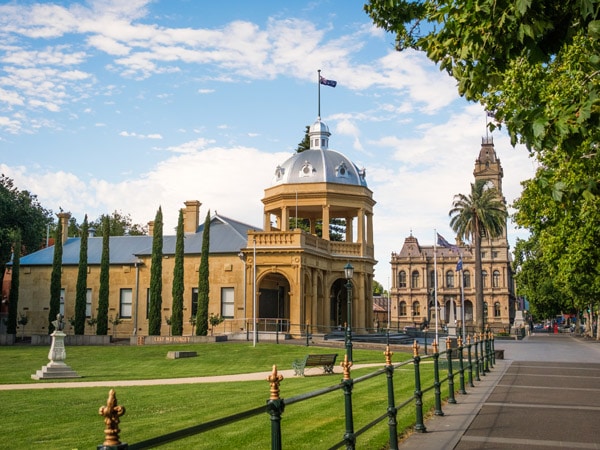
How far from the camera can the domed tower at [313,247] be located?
123ft

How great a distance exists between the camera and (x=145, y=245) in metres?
47.2

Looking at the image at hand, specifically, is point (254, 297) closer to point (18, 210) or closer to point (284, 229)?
point (284, 229)

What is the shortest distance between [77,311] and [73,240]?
947 centimetres

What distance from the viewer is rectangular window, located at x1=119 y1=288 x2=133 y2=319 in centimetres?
4339

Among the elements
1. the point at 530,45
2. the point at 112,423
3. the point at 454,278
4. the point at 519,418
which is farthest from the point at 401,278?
the point at 112,423

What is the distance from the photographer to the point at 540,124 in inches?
249

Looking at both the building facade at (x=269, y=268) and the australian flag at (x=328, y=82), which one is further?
the australian flag at (x=328, y=82)

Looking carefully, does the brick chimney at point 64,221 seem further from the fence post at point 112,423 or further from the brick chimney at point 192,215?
the fence post at point 112,423

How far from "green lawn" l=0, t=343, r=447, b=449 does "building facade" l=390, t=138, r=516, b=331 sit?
79.5 meters

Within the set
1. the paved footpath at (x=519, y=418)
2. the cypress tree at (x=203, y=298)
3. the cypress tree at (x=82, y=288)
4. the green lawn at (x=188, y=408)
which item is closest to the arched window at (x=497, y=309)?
the cypress tree at (x=203, y=298)

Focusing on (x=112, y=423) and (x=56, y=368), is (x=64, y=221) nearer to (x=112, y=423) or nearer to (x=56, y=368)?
(x=56, y=368)

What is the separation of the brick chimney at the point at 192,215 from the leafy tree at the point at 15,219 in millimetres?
11376

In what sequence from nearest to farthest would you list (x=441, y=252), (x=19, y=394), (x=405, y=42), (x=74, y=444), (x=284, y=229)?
(x=74, y=444) < (x=405, y=42) < (x=19, y=394) < (x=284, y=229) < (x=441, y=252)

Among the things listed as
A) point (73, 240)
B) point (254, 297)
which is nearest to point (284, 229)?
point (254, 297)
